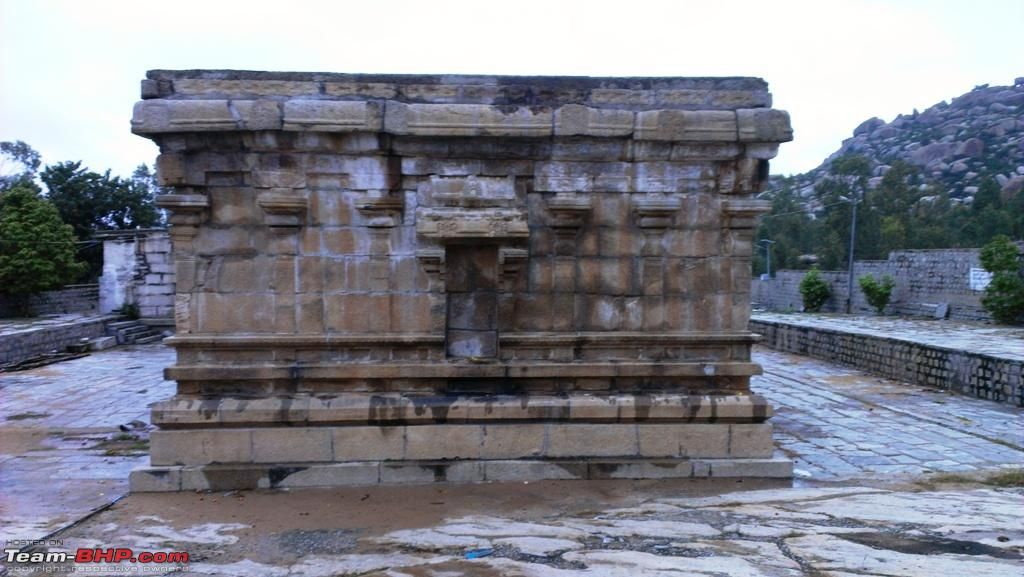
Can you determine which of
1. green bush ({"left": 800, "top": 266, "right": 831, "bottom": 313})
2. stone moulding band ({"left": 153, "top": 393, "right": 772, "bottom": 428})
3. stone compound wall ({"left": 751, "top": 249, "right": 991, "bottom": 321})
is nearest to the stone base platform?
stone moulding band ({"left": 153, "top": 393, "right": 772, "bottom": 428})

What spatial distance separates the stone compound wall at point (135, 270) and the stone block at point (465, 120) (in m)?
22.1

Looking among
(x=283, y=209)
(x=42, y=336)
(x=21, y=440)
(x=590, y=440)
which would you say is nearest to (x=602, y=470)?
(x=590, y=440)

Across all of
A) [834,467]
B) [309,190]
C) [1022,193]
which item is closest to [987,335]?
[834,467]

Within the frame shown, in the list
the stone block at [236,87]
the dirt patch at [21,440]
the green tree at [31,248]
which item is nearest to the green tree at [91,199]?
the green tree at [31,248]

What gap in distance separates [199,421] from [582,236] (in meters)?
3.57

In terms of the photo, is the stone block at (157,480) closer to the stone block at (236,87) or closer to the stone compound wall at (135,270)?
the stone block at (236,87)

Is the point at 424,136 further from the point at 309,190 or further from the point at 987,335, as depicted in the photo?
the point at 987,335

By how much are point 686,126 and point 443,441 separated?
3.37m

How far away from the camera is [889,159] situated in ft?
268

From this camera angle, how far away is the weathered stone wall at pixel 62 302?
991 inches

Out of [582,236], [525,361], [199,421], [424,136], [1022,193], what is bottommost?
[199,421]

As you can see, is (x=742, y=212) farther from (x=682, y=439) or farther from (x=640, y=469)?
(x=640, y=469)

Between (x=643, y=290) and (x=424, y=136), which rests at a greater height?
(x=424, y=136)

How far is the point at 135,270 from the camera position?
83.5 feet
